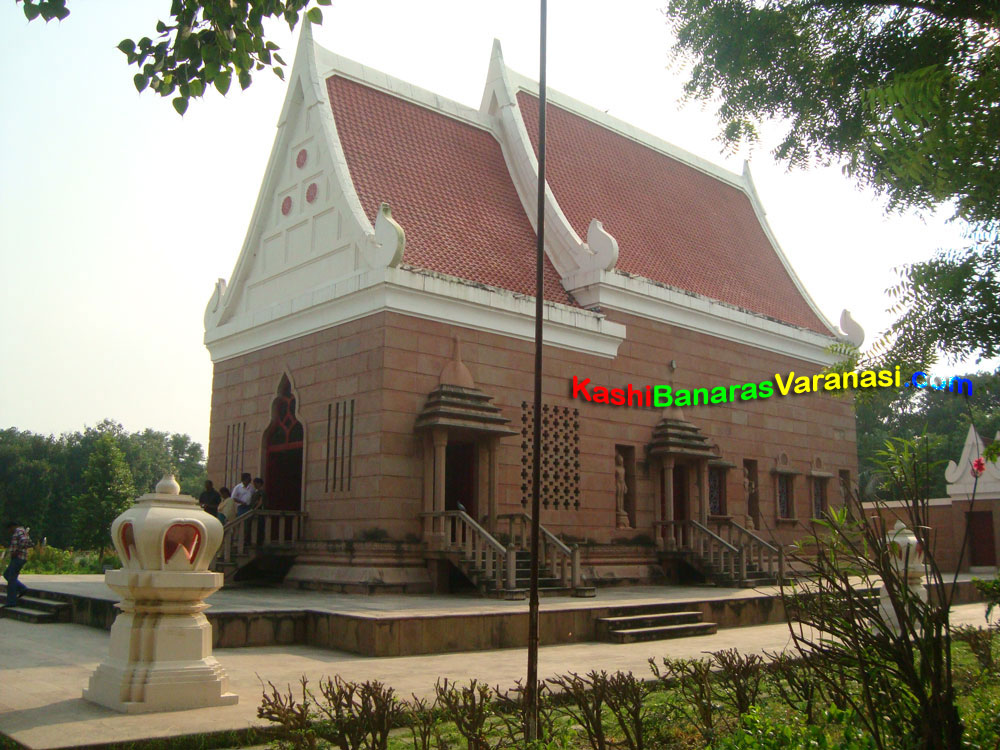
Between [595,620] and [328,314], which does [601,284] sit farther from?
[595,620]

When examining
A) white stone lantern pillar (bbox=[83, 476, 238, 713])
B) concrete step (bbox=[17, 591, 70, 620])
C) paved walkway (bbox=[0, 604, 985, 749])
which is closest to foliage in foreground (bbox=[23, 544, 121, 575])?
concrete step (bbox=[17, 591, 70, 620])

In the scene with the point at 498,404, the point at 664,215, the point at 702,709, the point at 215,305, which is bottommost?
the point at 702,709

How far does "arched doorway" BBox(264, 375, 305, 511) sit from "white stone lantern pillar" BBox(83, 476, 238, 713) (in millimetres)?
8664

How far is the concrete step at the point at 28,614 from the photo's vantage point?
1153 centimetres

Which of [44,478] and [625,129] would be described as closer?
[625,129]

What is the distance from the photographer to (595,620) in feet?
35.9

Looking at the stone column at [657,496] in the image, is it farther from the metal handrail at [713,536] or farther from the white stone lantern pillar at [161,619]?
the white stone lantern pillar at [161,619]

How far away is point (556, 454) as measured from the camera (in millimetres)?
15883

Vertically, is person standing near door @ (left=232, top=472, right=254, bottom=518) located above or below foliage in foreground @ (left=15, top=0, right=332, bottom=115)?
below

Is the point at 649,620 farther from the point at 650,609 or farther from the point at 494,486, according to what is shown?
the point at 494,486

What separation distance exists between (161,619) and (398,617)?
3.06m

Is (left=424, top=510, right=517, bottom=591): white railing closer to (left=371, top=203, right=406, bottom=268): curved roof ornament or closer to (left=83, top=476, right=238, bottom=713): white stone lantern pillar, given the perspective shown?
(left=371, top=203, right=406, bottom=268): curved roof ornament

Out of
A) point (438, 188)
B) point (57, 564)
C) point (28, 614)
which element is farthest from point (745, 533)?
point (57, 564)

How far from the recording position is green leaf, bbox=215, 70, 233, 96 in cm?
649
